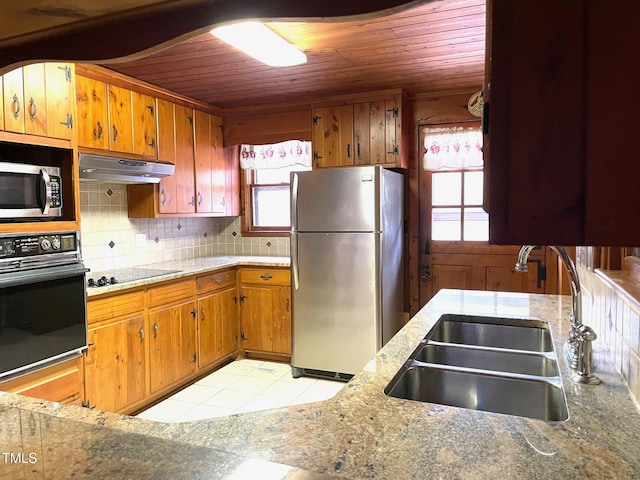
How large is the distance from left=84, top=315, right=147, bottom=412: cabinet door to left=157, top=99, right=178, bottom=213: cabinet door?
102cm

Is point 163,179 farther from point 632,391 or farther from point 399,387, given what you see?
point 632,391

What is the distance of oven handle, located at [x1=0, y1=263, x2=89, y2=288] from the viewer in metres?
2.10

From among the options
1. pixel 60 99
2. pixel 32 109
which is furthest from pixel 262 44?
pixel 32 109

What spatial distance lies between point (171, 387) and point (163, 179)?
5.25ft

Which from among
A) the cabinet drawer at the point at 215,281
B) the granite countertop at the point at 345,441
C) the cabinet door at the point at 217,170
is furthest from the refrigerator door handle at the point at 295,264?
the granite countertop at the point at 345,441

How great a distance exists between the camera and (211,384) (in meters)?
3.56

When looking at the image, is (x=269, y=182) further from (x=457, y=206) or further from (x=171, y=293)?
(x=457, y=206)

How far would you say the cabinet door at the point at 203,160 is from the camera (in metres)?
3.94

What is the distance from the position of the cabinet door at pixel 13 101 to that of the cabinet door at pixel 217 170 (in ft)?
6.68

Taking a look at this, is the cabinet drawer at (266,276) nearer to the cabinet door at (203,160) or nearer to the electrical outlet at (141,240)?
the cabinet door at (203,160)

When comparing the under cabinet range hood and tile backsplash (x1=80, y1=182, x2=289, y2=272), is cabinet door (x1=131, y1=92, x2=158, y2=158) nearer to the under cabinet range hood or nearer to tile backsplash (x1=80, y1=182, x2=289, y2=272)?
the under cabinet range hood

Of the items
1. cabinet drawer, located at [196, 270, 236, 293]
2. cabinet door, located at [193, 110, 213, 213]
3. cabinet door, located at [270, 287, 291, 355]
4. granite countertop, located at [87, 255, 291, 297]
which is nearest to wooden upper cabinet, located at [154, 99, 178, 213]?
cabinet door, located at [193, 110, 213, 213]

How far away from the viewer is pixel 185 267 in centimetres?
362

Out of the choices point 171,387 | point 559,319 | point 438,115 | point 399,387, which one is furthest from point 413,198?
point 399,387
